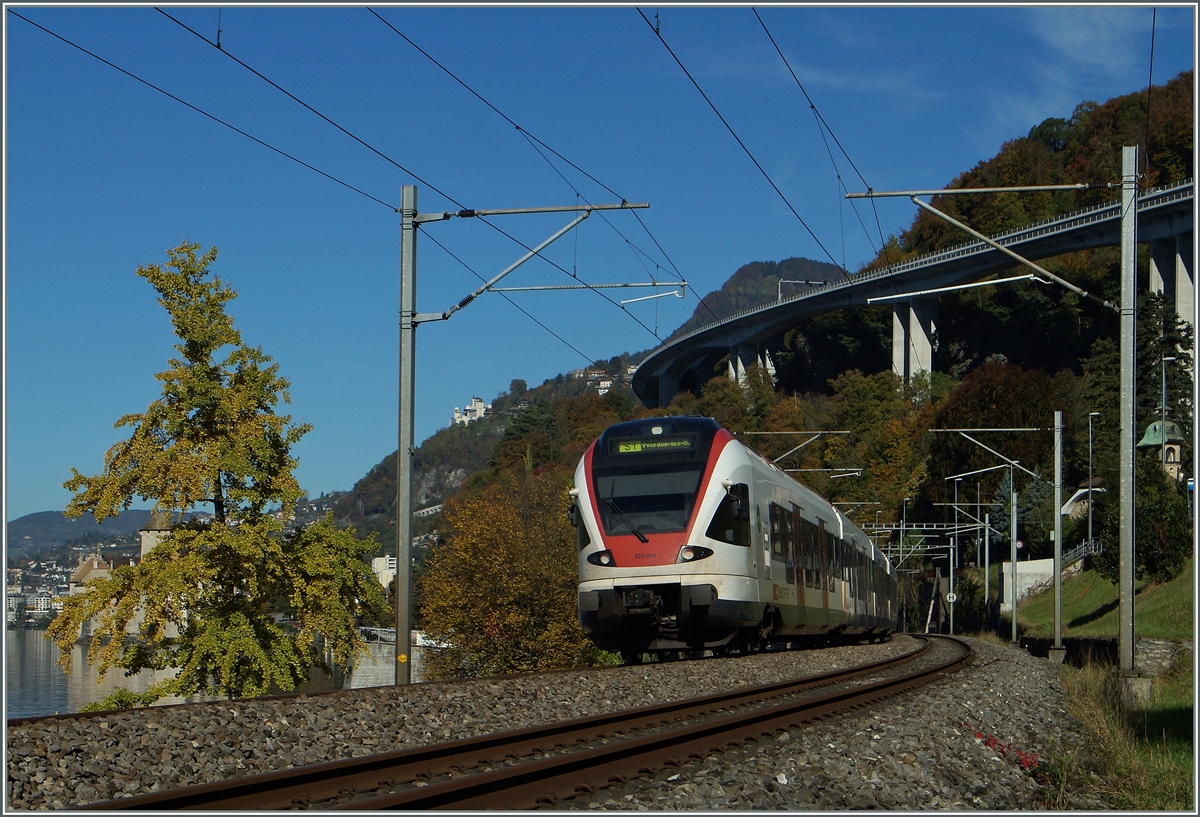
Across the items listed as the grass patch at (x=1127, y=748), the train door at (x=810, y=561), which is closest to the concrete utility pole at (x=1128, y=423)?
the grass patch at (x=1127, y=748)

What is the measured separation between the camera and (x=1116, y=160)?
4427 inches

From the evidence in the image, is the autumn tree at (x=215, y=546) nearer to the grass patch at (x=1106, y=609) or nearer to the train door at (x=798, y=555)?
the train door at (x=798, y=555)

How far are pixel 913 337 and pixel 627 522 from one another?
9353 centimetres

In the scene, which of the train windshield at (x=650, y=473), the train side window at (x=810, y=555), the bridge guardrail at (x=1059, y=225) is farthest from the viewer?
the bridge guardrail at (x=1059, y=225)

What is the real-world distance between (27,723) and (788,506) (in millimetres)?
15493

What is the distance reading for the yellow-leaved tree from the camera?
52.2 metres

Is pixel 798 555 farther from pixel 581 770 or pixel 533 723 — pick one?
pixel 581 770

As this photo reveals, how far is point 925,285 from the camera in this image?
104 meters

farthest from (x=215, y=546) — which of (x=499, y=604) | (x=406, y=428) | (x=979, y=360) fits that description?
(x=979, y=360)

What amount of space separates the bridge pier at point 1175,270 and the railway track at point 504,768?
247ft

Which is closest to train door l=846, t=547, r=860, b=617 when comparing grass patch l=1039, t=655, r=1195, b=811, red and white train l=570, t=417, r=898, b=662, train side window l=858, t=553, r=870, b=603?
train side window l=858, t=553, r=870, b=603

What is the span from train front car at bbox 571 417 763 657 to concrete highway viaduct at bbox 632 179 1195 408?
31.1 m

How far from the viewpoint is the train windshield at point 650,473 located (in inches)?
720

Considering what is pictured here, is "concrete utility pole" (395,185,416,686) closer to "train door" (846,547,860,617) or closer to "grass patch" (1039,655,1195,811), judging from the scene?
"grass patch" (1039,655,1195,811)
